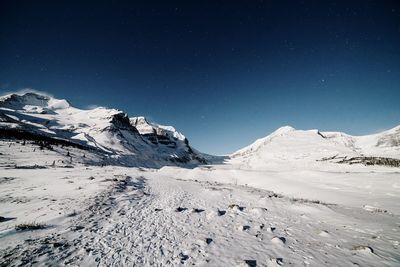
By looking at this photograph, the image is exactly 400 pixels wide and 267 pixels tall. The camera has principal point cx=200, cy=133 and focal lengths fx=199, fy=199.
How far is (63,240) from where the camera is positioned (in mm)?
7254

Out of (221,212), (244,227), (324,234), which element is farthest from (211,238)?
(324,234)

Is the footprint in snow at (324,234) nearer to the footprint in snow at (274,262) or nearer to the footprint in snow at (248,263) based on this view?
the footprint in snow at (274,262)

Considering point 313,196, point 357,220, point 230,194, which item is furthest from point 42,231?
point 313,196

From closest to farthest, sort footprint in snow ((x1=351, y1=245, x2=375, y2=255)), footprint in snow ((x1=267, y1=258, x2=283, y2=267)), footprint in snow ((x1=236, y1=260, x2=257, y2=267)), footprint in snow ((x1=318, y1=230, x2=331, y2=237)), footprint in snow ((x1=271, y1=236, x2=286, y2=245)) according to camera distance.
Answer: footprint in snow ((x1=236, y1=260, x2=257, y2=267)) → footprint in snow ((x1=267, y1=258, x2=283, y2=267)) → footprint in snow ((x1=351, y1=245, x2=375, y2=255)) → footprint in snow ((x1=271, y1=236, x2=286, y2=245)) → footprint in snow ((x1=318, y1=230, x2=331, y2=237))

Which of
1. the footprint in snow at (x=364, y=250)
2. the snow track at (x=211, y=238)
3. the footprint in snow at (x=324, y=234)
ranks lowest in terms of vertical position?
the snow track at (x=211, y=238)

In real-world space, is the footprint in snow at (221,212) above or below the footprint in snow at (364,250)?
below

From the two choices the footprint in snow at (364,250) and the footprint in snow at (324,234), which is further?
the footprint in snow at (324,234)

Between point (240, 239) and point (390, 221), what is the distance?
9.16 meters

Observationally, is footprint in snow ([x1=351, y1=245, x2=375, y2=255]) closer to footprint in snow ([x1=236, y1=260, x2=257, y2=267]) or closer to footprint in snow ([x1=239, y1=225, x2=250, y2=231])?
footprint in snow ([x1=236, y1=260, x2=257, y2=267])

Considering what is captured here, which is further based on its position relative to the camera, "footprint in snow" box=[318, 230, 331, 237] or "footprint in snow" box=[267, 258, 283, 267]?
"footprint in snow" box=[318, 230, 331, 237]

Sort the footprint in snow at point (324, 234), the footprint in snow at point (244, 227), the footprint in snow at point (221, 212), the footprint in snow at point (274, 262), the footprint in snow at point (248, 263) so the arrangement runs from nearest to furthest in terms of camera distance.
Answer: the footprint in snow at point (248, 263), the footprint in snow at point (274, 262), the footprint in snow at point (324, 234), the footprint in snow at point (244, 227), the footprint in snow at point (221, 212)

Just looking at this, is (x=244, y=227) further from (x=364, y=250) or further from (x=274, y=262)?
(x=364, y=250)

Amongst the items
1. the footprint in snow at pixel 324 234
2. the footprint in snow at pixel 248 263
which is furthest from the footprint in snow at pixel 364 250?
the footprint in snow at pixel 248 263

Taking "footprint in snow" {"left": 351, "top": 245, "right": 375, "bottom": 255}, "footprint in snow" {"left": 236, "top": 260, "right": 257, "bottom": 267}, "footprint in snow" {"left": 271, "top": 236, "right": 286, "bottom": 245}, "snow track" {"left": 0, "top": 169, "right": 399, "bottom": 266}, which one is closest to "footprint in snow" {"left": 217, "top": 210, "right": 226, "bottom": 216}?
"snow track" {"left": 0, "top": 169, "right": 399, "bottom": 266}
